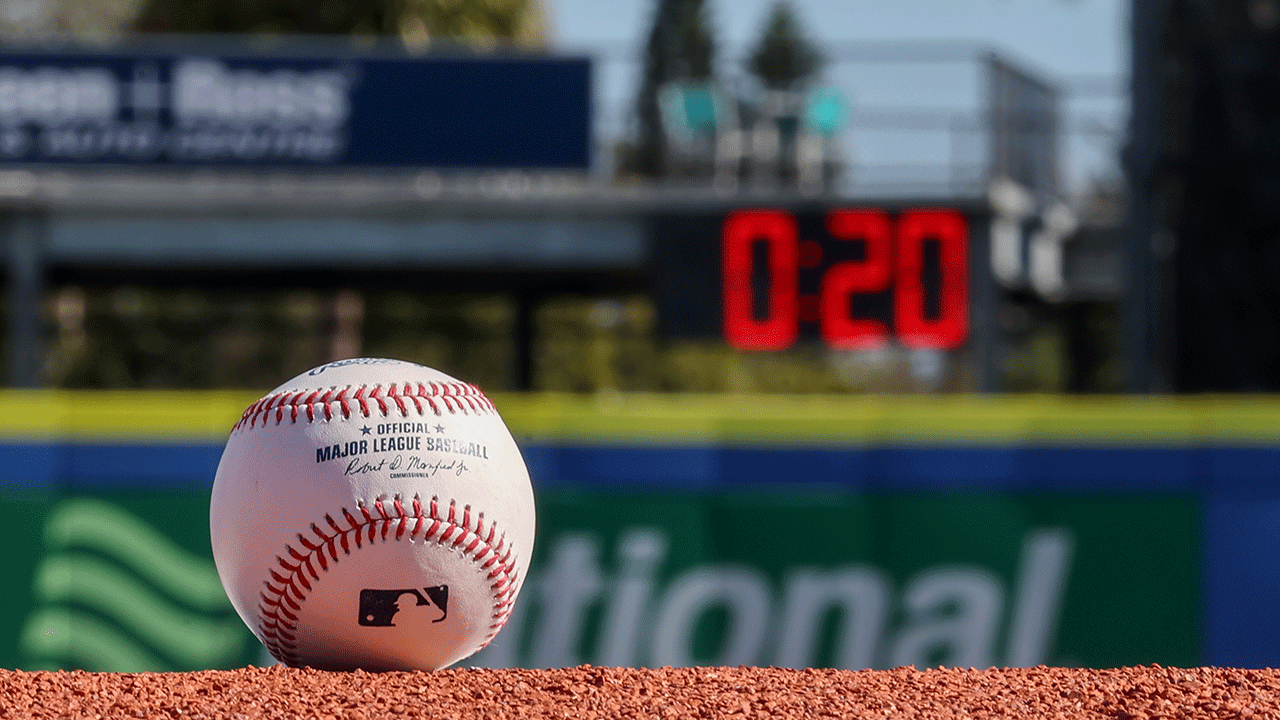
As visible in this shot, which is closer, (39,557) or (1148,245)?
(39,557)

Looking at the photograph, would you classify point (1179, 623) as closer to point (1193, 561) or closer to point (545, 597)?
point (1193, 561)

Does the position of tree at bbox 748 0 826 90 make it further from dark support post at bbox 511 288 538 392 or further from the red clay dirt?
the red clay dirt

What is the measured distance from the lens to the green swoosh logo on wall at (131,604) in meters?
6.26

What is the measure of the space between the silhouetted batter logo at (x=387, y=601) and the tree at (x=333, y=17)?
17.6 meters

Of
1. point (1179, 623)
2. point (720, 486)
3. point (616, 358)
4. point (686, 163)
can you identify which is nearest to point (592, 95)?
point (686, 163)

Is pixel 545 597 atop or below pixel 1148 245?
below

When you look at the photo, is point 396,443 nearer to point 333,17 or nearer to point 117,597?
point 117,597

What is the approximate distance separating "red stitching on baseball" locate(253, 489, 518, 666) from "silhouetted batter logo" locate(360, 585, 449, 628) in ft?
0.35

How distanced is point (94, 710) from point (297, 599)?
20.0 inches

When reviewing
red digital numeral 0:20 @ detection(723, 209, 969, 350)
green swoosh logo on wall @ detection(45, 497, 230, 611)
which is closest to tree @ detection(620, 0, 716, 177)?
red digital numeral 0:20 @ detection(723, 209, 969, 350)

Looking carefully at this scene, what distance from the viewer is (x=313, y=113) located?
460 inches

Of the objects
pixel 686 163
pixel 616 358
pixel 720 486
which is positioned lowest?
pixel 616 358

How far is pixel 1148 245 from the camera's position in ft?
36.8

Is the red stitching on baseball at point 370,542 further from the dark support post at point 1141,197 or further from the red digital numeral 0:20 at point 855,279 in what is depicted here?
the dark support post at point 1141,197
